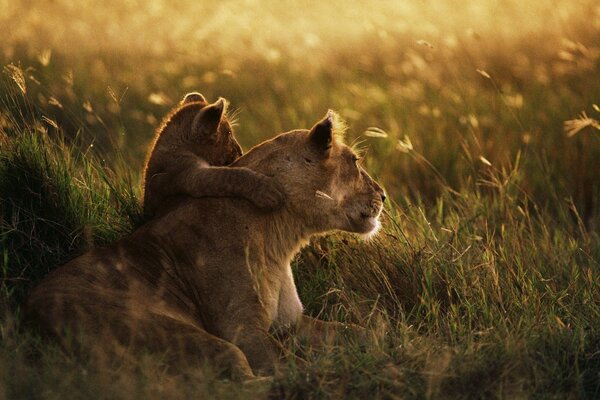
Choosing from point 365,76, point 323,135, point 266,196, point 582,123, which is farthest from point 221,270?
point 365,76

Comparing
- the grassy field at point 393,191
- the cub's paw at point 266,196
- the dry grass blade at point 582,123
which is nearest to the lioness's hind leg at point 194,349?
the grassy field at point 393,191

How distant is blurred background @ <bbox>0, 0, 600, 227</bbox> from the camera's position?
898 cm

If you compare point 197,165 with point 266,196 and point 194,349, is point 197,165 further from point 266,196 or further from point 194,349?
point 194,349

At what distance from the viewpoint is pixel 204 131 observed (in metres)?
6.05

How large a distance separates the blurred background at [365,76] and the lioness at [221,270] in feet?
4.83

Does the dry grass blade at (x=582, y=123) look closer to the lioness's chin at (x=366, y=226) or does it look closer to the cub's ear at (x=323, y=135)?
the lioness's chin at (x=366, y=226)

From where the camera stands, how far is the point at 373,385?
15.1 ft

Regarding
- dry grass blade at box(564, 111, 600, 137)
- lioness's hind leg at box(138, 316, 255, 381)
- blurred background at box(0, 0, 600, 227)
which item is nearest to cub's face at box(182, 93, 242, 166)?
blurred background at box(0, 0, 600, 227)

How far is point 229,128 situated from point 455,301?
163 centimetres

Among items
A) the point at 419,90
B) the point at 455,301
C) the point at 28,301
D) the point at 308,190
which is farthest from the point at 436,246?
the point at 419,90

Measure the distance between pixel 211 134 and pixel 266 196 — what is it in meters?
0.80

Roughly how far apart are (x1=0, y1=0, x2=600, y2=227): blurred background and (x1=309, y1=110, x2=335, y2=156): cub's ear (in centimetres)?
181

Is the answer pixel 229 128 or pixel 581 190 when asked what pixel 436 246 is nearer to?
pixel 229 128

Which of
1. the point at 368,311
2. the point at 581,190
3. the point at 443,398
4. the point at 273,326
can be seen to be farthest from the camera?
the point at 581,190
